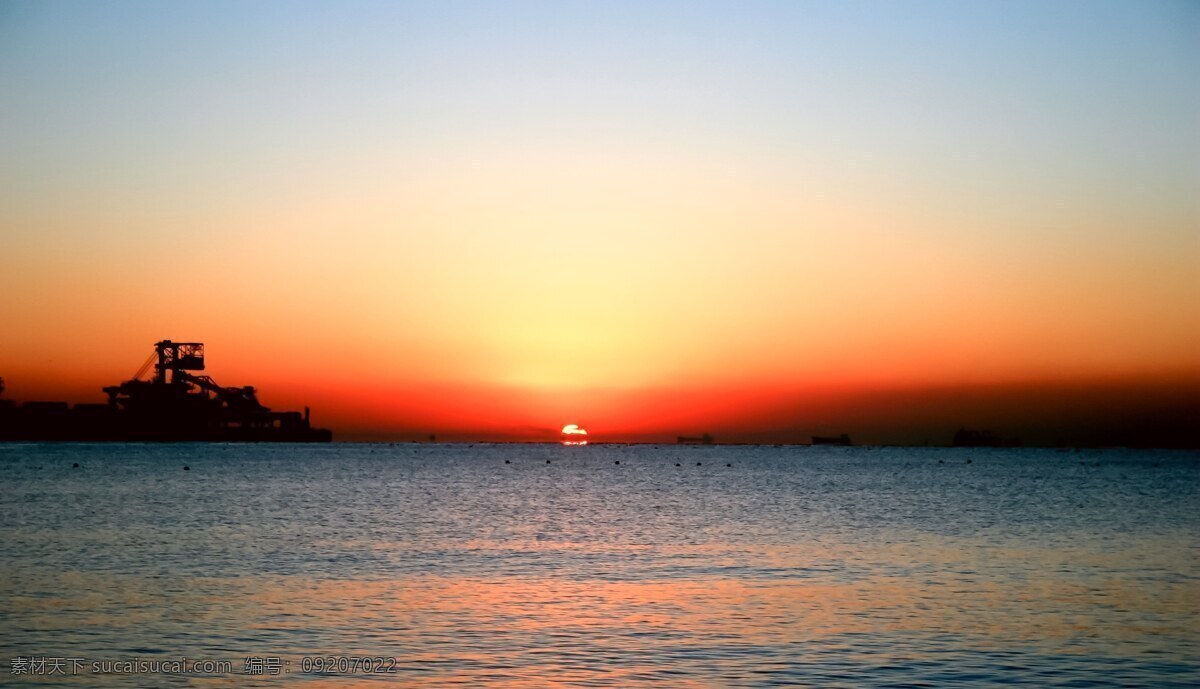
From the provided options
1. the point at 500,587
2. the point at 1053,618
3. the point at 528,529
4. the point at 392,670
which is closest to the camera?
the point at 392,670

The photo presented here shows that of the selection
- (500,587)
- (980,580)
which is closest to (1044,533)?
(980,580)

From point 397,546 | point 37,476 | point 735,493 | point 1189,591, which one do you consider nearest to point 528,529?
point 397,546

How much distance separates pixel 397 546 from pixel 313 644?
22.8 m

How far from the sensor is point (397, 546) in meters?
49.0

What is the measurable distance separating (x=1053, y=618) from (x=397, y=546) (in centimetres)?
2763

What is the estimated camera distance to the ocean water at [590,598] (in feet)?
79.2

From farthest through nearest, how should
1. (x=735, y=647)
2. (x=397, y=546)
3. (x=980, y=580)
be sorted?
(x=397, y=546) → (x=980, y=580) → (x=735, y=647)

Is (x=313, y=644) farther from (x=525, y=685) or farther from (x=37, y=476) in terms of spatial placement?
(x=37, y=476)

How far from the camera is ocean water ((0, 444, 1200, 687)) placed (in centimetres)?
2412

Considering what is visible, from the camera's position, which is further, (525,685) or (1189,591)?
(1189,591)

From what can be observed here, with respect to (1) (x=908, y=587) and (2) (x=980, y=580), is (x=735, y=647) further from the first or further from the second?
(2) (x=980, y=580)

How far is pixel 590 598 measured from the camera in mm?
33062

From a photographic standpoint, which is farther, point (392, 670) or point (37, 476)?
point (37, 476)

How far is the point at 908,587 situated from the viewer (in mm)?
36812
